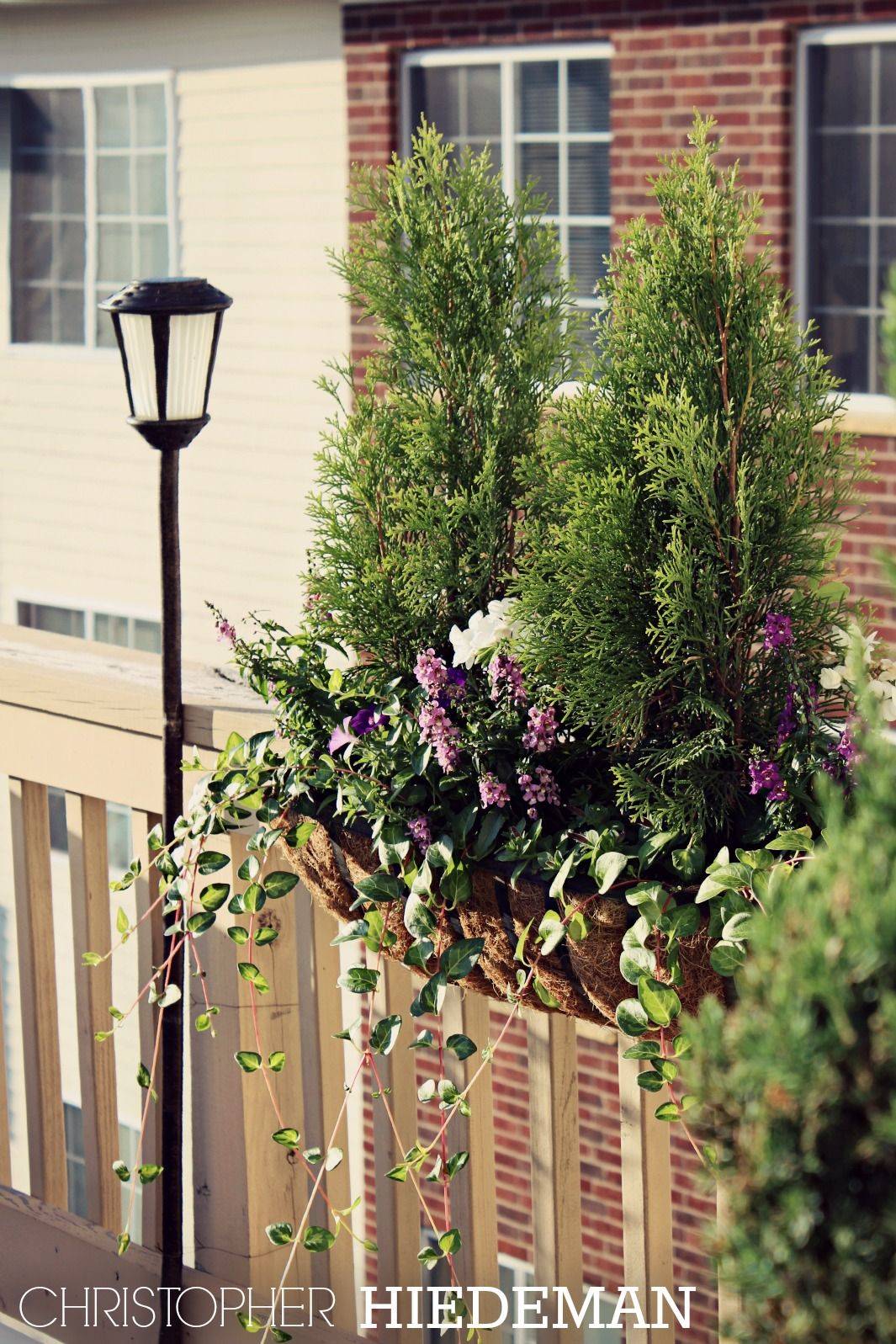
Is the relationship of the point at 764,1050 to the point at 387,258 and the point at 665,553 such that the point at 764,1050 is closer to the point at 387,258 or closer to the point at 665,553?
the point at 665,553

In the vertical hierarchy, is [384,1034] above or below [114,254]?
below

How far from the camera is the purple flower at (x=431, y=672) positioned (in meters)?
1.53

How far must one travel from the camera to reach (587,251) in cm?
718

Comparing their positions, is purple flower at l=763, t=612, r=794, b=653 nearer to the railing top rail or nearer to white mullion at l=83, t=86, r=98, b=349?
the railing top rail

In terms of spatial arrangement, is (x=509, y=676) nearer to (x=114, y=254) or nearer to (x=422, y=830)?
(x=422, y=830)

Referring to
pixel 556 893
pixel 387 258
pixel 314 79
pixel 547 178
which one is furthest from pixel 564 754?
pixel 314 79

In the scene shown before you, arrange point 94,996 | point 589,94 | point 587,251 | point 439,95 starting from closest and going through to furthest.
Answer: point 94,996
point 589,94
point 587,251
point 439,95

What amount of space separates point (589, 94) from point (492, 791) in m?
6.04

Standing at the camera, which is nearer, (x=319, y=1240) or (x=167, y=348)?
(x=319, y=1240)

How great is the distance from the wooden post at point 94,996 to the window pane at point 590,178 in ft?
18.0

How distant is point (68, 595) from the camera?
9.68m

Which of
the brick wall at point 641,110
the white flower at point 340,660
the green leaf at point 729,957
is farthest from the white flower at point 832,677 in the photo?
the brick wall at point 641,110

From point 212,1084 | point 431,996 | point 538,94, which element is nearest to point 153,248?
point 538,94

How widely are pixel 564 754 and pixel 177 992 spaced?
605 mm
